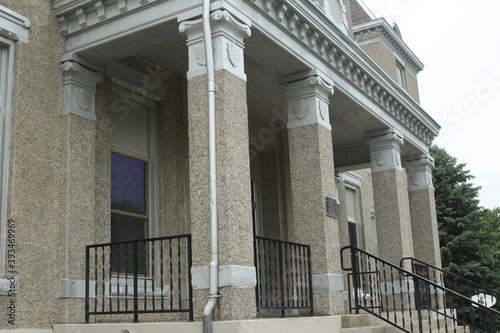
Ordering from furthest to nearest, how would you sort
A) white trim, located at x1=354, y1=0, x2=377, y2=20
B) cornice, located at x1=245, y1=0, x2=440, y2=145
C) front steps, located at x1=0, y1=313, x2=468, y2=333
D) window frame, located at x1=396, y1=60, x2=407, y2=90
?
white trim, located at x1=354, y1=0, x2=377, y2=20, window frame, located at x1=396, y1=60, x2=407, y2=90, cornice, located at x1=245, y1=0, x2=440, y2=145, front steps, located at x1=0, y1=313, x2=468, y2=333

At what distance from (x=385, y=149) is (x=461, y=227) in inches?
452

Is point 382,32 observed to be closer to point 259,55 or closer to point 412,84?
point 412,84

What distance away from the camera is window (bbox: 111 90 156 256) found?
8.84m

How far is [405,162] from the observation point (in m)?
14.4

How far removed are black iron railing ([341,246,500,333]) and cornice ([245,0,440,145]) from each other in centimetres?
304

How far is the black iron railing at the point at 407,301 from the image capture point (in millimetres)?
8469

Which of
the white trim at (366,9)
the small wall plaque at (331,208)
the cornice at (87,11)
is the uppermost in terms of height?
the white trim at (366,9)

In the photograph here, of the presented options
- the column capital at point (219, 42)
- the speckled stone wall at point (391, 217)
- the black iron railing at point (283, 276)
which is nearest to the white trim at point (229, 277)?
the black iron railing at point (283, 276)

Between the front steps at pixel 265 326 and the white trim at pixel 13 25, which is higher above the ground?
the white trim at pixel 13 25

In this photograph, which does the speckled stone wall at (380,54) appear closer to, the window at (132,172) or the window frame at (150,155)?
the window frame at (150,155)

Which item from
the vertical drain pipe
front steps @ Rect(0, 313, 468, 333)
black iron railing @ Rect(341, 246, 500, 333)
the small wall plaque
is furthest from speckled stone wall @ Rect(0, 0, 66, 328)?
black iron railing @ Rect(341, 246, 500, 333)

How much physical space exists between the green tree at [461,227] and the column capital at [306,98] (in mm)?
13340

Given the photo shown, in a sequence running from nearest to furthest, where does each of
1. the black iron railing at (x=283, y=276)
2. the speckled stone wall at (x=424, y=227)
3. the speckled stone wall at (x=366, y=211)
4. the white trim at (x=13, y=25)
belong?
the white trim at (x=13, y=25) < the black iron railing at (x=283, y=276) < the speckled stone wall at (x=424, y=227) < the speckled stone wall at (x=366, y=211)

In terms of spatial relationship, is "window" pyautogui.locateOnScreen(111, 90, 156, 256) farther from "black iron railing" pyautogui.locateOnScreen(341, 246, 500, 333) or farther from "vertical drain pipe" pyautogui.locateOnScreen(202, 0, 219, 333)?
"black iron railing" pyautogui.locateOnScreen(341, 246, 500, 333)
